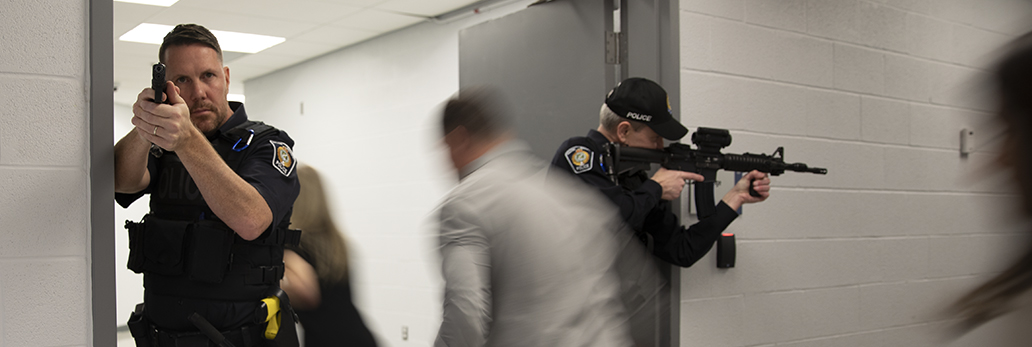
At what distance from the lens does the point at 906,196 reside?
10.4 ft

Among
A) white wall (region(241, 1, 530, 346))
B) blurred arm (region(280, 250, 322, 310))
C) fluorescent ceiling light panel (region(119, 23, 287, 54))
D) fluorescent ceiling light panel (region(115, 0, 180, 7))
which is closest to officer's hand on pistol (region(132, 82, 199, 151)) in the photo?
blurred arm (region(280, 250, 322, 310))

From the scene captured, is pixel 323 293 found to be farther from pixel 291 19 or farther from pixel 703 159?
pixel 291 19

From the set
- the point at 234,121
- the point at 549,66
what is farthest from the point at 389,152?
the point at 234,121

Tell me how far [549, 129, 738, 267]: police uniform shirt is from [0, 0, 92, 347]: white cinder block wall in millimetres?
1186

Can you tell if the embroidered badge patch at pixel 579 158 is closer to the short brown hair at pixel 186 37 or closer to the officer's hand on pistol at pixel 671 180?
the officer's hand on pistol at pixel 671 180

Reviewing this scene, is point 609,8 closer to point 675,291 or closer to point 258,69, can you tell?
point 675,291

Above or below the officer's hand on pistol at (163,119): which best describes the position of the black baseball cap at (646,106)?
above

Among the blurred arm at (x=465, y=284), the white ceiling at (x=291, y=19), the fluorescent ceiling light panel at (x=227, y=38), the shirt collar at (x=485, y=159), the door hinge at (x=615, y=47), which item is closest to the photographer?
the blurred arm at (x=465, y=284)

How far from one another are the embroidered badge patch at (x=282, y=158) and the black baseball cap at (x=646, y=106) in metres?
0.97

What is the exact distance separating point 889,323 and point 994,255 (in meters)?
0.91

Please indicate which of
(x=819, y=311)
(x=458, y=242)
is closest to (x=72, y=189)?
(x=458, y=242)

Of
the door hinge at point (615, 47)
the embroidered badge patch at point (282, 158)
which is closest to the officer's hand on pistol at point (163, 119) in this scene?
the embroidered badge patch at point (282, 158)

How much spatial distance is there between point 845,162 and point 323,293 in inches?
83.6

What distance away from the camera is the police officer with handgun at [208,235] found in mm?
1593
